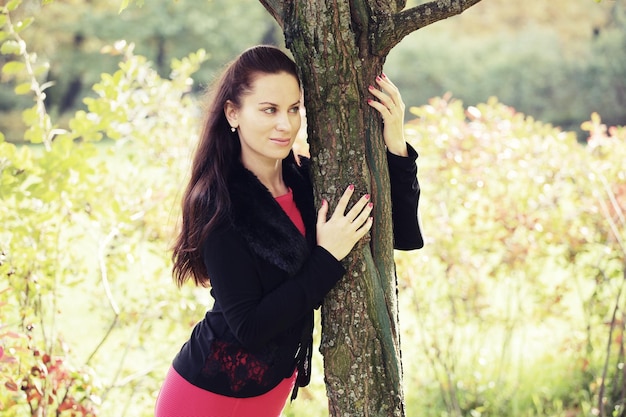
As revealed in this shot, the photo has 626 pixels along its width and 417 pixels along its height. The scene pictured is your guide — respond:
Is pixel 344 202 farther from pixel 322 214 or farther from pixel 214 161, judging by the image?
pixel 214 161

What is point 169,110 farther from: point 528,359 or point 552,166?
point 528,359

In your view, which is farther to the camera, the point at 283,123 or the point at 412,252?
the point at 412,252

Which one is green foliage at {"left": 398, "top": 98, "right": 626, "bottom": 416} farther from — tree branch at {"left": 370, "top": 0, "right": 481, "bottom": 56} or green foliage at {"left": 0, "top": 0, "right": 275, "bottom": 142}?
green foliage at {"left": 0, "top": 0, "right": 275, "bottom": 142}

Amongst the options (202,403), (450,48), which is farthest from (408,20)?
(450,48)

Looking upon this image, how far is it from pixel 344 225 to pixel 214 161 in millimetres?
420

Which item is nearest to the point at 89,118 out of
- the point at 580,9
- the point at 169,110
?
the point at 169,110

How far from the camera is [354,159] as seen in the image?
2.00 meters

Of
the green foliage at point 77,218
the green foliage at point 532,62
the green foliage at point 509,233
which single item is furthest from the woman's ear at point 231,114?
the green foliage at point 532,62

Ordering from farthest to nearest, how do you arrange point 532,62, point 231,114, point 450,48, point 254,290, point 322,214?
point 450,48
point 532,62
point 231,114
point 322,214
point 254,290

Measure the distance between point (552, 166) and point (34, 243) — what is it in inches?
101

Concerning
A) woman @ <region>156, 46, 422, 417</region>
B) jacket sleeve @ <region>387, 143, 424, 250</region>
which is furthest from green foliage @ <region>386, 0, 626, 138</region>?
woman @ <region>156, 46, 422, 417</region>

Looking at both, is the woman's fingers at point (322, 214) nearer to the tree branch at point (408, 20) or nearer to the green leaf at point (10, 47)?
the tree branch at point (408, 20)

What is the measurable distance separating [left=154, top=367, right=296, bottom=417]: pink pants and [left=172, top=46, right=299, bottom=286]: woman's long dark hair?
0.30 m

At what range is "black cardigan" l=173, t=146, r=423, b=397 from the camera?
1874mm
